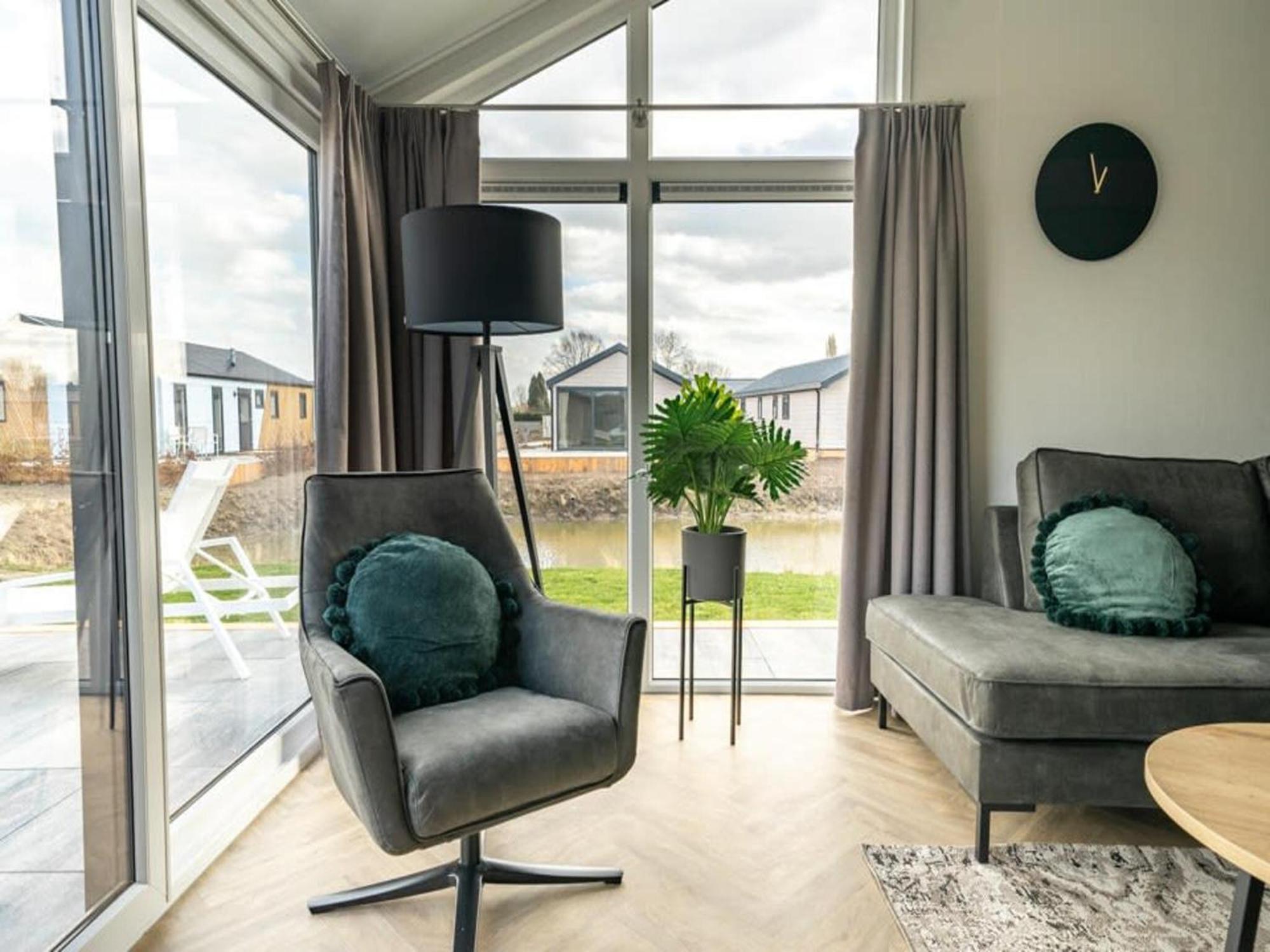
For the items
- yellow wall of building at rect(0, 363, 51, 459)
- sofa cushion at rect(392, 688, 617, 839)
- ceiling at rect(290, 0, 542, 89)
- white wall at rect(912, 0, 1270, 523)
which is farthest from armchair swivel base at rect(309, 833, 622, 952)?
ceiling at rect(290, 0, 542, 89)

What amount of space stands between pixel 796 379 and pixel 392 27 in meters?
1.94

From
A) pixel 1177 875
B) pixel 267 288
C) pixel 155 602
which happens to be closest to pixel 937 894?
pixel 1177 875

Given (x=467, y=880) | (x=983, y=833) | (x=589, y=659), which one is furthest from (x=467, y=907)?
(x=983, y=833)

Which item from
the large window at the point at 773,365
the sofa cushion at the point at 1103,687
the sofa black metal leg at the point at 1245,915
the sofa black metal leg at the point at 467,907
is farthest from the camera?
the large window at the point at 773,365

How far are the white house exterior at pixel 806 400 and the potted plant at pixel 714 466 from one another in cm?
49

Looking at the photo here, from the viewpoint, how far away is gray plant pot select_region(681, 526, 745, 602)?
2.55m

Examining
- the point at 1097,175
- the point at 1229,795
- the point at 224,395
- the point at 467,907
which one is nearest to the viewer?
A: the point at 1229,795

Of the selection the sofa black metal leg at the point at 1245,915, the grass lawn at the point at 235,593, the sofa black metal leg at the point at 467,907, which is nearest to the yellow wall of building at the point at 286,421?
the grass lawn at the point at 235,593

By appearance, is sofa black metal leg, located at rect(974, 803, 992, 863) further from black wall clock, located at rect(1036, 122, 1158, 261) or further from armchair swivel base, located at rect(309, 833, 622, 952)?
black wall clock, located at rect(1036, 122, 1158, 261)

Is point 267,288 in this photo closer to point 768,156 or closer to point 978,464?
point 768,156

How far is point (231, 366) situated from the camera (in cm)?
215

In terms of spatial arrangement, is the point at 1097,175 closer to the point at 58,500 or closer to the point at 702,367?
the point at 702,367

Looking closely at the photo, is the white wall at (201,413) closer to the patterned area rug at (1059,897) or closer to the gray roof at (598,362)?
the gray roof at (598,362)

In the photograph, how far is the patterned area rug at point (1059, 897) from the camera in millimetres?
1596
